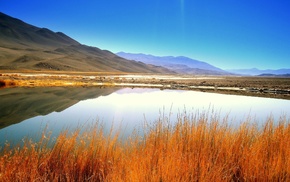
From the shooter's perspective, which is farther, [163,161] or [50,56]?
[50,56]

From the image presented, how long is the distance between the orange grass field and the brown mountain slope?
275ft

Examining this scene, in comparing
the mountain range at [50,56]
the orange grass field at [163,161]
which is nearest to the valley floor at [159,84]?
the orange grass field at [163,161]

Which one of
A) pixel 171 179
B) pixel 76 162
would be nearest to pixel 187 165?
pixel 171 179

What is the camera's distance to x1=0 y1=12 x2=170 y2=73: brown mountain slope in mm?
90569

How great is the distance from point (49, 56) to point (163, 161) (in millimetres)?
125572

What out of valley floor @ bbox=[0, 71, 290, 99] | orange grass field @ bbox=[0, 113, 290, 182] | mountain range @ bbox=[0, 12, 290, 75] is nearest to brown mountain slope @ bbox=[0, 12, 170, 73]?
mountain range @ bbox=[0, 12, 290, 75]

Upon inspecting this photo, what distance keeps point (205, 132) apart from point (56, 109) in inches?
373

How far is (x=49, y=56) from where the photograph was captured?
11938 cm

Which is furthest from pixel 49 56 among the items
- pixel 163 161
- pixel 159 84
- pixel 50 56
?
pixel 163 161

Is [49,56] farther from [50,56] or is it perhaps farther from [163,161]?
[163,161]

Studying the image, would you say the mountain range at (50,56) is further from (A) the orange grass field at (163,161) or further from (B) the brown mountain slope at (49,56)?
(A) the orange grass field at (163,161)

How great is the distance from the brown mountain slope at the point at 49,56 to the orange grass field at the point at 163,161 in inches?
3295

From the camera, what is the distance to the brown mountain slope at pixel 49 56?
297 ft

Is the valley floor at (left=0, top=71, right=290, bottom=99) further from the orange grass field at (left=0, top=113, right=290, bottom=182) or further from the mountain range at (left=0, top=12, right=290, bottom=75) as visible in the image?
the mountain range at (left=0, top=12, right=290, bottom=75)
